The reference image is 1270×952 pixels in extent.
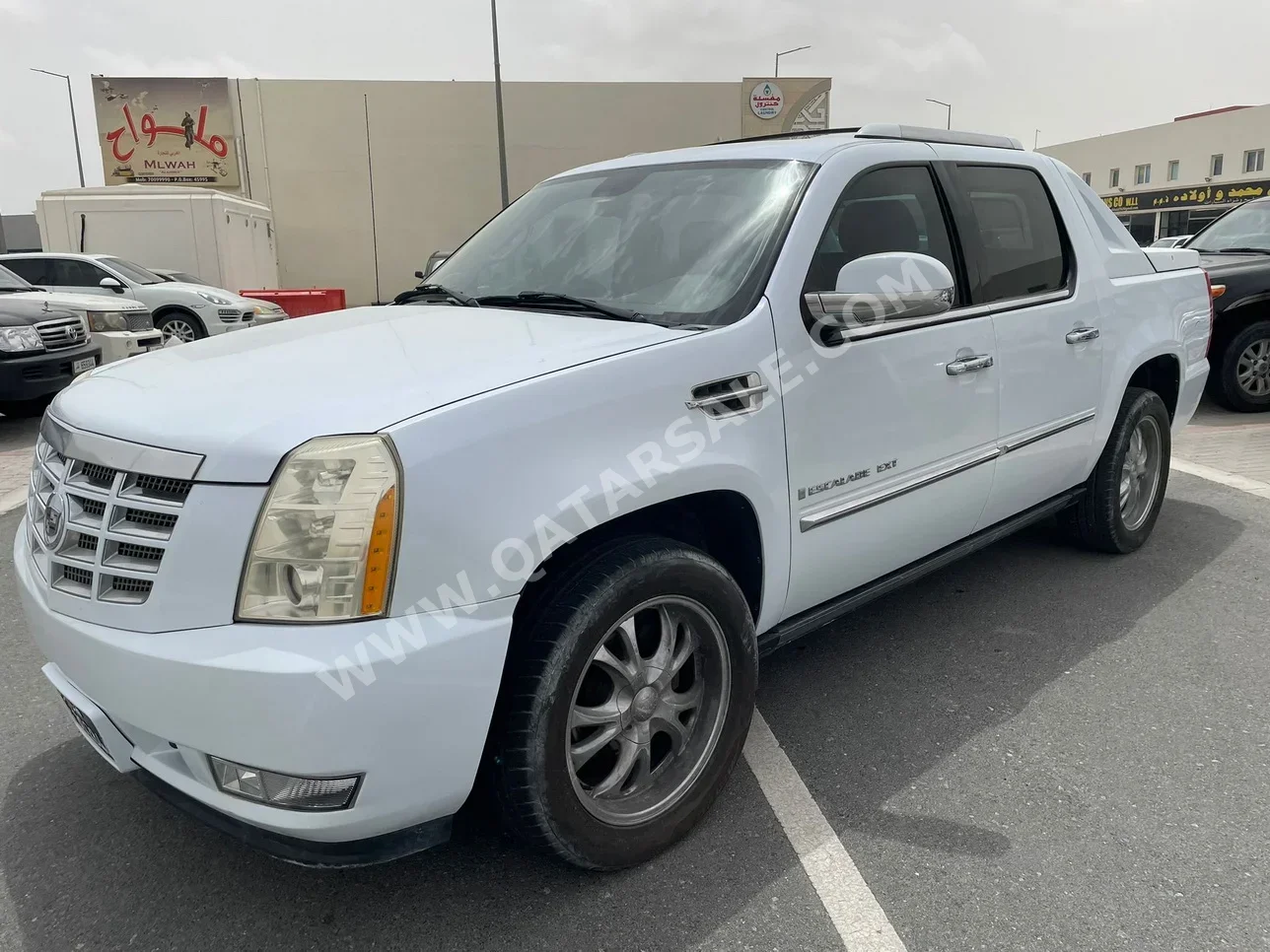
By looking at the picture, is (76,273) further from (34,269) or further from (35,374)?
(35,374)

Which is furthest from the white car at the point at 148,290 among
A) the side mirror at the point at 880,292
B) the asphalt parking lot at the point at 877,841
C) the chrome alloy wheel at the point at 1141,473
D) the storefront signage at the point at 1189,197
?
the storefront signage at the point at 1189,197

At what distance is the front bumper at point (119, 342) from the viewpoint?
9797 mm

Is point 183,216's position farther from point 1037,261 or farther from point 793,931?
point 793,931

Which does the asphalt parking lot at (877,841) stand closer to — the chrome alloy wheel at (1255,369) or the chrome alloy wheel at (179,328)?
the chrome alloy wheel at (1255,369)

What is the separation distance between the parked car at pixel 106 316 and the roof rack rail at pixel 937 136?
28.2 feet

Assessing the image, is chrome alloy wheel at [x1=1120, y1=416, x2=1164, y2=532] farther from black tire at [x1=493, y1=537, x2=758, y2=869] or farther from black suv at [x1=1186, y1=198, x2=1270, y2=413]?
black suv at [x1=1186, y1=198, x2=1270, y2=413]

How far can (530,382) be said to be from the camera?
2.13 meters

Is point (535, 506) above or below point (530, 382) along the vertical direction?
below

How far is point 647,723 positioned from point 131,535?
1.32 meters

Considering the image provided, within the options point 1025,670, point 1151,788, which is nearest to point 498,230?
point 1025,670

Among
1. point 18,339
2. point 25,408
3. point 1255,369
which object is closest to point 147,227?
point 25,408

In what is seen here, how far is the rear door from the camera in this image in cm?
351

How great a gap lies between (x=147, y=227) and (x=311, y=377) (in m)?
20.5

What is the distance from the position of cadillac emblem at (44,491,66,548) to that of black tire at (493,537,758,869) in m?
1.10
